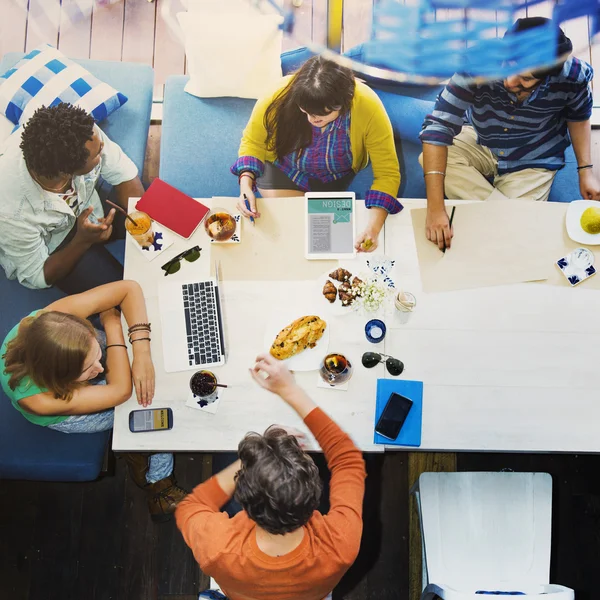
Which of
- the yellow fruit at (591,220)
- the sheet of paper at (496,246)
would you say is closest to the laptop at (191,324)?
the sheet of paper at (496,246)

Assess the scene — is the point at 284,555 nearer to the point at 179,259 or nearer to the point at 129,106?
the point at 179,259

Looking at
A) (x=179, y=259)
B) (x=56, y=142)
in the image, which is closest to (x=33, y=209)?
(x=56, y=142)

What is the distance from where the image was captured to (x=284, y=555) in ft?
4.30

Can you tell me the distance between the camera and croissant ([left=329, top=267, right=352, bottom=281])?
172 cm

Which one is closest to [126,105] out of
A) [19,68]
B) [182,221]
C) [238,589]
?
[19,68]

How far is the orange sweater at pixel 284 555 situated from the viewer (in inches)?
51.4

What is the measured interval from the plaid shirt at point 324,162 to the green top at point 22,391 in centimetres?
92

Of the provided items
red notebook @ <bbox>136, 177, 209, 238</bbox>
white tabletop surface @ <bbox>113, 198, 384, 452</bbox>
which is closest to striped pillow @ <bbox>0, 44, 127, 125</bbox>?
red notebook @ <bbox>136, 177, 209, 238</bbox>

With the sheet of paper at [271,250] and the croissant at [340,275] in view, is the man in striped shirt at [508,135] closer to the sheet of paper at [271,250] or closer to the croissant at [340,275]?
the croissant at [340,275]

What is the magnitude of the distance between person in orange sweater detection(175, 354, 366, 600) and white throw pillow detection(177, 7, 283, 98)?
143cm

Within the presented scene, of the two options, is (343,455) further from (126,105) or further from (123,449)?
(126,105)

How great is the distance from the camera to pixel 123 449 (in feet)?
5.28

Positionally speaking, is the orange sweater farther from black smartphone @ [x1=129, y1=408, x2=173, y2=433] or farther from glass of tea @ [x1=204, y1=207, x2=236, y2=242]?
glass of tea @ [x1=204, y1=207, x2=236, y2=242]

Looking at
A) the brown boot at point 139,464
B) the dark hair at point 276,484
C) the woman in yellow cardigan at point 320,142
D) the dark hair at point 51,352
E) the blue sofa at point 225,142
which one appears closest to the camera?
the dark hair at point 276,484
